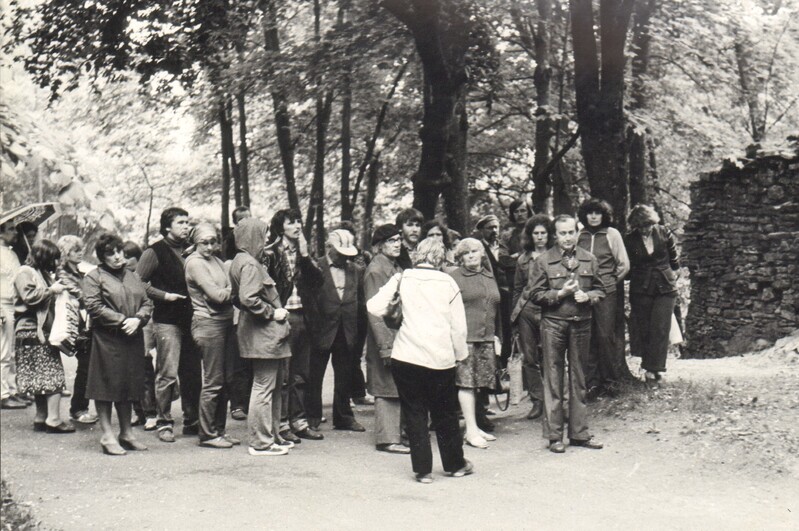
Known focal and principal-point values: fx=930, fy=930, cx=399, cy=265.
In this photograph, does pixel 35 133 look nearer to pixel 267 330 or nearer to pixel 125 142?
pixel 267 330

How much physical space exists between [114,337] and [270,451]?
1.66 m

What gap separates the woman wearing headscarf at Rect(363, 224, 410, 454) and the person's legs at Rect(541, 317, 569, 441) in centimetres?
131

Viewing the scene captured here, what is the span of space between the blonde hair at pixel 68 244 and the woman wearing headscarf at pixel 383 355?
3.05 m

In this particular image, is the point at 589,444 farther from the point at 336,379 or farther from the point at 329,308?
the point at 329,308

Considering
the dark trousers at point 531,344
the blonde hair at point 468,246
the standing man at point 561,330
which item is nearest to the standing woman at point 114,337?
the blonde hair at point 468,246

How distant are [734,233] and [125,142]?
16.9m

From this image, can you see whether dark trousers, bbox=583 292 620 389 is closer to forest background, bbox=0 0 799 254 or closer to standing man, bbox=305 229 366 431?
forest background, bbox=0 0 799 254

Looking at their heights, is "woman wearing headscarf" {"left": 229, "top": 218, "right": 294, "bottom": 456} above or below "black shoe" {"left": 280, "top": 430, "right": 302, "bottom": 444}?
above

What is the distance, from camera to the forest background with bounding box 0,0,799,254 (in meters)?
10.2

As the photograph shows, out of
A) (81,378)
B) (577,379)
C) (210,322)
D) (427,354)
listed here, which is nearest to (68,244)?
(81,378)

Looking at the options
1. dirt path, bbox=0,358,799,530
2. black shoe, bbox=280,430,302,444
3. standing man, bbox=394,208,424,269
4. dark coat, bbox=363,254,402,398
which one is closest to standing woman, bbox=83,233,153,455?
dirt path, bbox=0,358,799,530

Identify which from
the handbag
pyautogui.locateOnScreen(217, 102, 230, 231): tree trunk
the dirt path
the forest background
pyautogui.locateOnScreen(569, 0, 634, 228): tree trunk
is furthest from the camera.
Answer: pyautogui.locateOnScreen(217, 102, 230, 231): tree trunk

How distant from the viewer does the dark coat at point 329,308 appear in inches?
355

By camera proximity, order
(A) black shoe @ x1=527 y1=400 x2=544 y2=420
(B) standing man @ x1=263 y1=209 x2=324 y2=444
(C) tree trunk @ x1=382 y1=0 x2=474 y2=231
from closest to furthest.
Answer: (B) standing man @ x1=263 y1=209 x2=324 y2=444
(A) black shoe @ x1=527 y1=400 x2=544 y2=420
(C) tree trunk @ x1=382 y1=0 x2=474 y2=231
